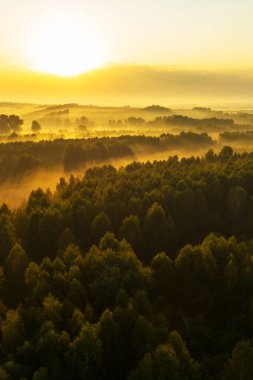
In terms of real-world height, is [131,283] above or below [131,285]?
above

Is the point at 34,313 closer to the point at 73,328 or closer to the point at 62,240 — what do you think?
the point at 73,328

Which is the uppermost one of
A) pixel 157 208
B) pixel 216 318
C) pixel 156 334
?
pixel 157 208

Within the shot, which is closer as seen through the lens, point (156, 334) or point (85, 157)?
point (156, 334)

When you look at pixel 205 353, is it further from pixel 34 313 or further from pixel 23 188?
pixel 23 188

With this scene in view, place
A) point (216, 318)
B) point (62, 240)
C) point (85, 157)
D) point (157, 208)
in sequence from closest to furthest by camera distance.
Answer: point (216, 318) < point (62, 240) < point (157, 208) < point (85, 157)

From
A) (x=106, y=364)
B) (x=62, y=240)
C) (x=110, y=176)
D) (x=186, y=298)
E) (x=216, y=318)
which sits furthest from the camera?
(x=110, y=176)

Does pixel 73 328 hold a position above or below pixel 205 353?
above

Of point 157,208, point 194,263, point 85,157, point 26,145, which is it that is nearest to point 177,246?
point 157,208

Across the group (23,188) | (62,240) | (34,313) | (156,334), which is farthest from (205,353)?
(23,188)
